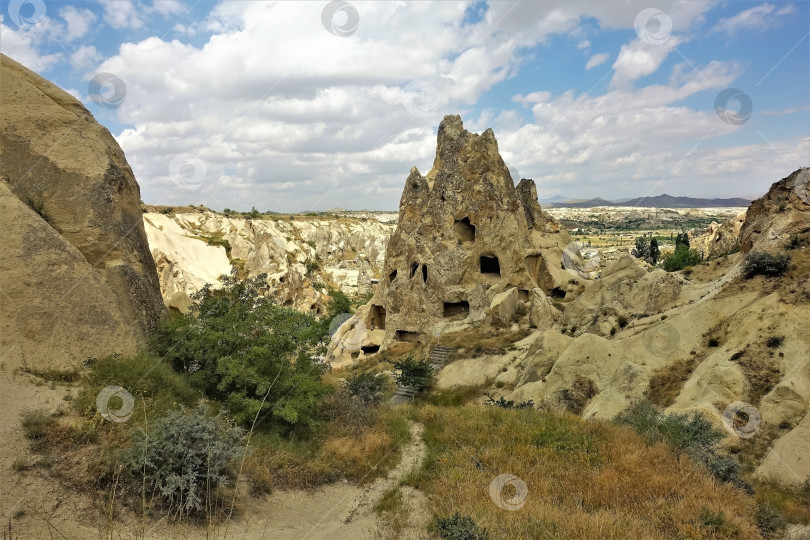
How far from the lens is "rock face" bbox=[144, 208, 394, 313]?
43.7m

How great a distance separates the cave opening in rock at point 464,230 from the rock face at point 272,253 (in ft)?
55.6

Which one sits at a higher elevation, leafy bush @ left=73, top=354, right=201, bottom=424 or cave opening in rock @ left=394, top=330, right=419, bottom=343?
leafy bush @ left=73, top=354, right=201, bottom=424

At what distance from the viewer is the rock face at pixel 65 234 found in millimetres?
6605

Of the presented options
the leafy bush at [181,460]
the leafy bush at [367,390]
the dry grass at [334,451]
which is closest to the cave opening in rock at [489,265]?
the leafy bush at [367,390]

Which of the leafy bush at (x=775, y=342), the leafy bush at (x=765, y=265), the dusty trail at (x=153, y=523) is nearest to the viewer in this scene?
the dusty trail at (x=153, y=523)

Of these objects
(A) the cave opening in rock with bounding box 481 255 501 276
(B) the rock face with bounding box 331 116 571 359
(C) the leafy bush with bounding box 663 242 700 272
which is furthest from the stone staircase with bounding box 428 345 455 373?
(C) the leafy bush with bounding box 663 242 700 272

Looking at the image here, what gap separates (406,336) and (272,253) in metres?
29.1

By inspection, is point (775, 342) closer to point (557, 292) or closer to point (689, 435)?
point (689, 435)

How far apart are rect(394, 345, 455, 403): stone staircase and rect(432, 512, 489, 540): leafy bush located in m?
11.5

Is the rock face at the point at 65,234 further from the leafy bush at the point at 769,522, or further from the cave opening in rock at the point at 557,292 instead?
the cave opening in rock at the point at 557,292

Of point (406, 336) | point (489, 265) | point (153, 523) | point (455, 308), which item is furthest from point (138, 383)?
point (489, 265)

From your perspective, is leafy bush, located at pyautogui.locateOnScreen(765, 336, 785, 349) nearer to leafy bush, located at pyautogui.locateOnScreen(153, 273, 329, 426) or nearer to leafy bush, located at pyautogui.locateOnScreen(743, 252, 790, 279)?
leafy bush, located at pyautogui.locateOnScreen(743, 252, 790, 279)

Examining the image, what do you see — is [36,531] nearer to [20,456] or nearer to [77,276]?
[20,456]

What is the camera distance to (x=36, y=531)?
4457 millimetres
